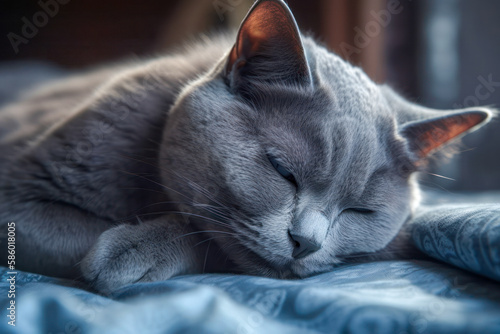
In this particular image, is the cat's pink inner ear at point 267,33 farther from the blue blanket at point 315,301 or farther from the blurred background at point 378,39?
the blurred background at point 378,39

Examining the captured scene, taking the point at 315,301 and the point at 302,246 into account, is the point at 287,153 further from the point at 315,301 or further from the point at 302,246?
the point at 315,301

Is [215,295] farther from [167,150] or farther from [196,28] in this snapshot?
[196,28]

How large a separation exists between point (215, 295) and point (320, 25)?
7.19ft

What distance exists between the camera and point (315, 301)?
1.91 feet

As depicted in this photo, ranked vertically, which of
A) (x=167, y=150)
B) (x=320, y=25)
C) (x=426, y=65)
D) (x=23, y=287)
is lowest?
(x=23, y=287)

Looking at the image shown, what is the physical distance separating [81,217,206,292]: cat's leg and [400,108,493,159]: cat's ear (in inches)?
22.1

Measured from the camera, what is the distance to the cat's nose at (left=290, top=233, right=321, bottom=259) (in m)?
0.75

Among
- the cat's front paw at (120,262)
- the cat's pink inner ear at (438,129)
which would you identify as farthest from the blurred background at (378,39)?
the cat's front paw at (120,262)

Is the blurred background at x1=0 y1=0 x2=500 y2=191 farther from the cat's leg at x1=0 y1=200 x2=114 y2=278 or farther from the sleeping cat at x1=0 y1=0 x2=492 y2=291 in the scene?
the cat's leg at x1=0 y1=200 x2=114 y2=278

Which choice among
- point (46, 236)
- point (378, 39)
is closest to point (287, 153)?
point (46, 236)

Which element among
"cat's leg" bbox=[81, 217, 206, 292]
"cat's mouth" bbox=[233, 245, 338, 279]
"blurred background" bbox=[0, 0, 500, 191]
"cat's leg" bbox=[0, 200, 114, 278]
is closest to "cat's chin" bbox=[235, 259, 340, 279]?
"cat's mouth" bbox=[233, 245, 338, 279]

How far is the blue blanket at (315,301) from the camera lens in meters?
0.49

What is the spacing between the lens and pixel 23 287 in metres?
0.72

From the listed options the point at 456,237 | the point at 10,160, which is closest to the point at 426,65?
the point at 456,237
